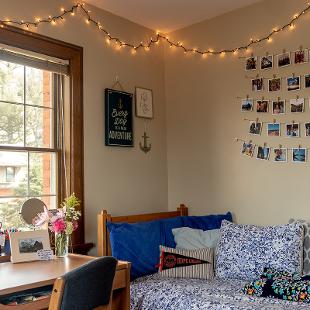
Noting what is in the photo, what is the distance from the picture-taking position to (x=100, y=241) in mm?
3273

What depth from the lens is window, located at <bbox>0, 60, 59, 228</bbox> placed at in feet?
9.86

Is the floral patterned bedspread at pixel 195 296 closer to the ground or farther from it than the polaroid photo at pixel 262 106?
closer to the ground

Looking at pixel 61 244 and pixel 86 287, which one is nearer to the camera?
pixel 86 287

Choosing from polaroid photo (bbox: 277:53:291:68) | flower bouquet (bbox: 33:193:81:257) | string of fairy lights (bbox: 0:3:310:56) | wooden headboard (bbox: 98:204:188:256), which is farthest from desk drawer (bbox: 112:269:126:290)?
→ polaroid photo (bbox: 277:53:291:68)

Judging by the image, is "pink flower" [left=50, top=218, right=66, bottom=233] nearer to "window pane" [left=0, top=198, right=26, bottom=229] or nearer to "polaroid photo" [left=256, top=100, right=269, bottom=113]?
"window pane" [left=0, top=198, right=26, bottom=229]

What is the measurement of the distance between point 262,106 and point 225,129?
381 millimetres

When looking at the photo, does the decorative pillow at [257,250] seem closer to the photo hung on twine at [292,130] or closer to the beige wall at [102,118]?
the photo hung on twine at [292,130]

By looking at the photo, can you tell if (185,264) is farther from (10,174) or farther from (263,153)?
(10,174)

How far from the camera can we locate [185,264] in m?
3.14

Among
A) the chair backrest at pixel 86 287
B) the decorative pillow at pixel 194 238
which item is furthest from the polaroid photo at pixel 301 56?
the chair backrest at pixel 86 287

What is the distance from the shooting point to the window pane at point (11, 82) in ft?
9.89

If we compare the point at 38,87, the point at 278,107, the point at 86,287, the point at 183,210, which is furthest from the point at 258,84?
the point at 86,287

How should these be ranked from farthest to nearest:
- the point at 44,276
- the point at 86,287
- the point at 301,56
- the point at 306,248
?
the point at 301,56, the point at 306,248, the point at 44,276, the point at 86,287

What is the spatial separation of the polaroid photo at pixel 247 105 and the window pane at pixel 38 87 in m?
1.54
